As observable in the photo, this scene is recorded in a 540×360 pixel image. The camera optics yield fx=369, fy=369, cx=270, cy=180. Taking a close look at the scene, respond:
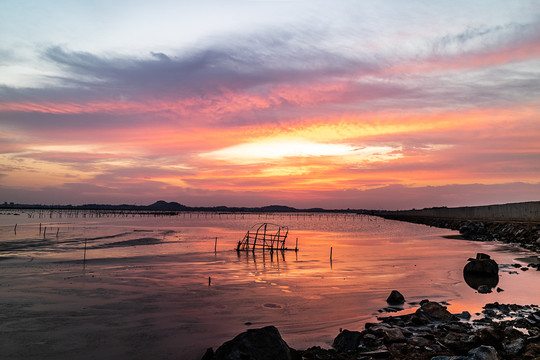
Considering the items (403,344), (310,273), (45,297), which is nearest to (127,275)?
(45,297)

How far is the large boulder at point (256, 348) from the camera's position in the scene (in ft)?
27.0

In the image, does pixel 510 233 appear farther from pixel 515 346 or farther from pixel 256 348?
pixel 256 348

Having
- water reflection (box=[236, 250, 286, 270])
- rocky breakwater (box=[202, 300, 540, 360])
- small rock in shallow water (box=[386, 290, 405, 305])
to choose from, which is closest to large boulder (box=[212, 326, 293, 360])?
rocky breakwater (box=[202, 300, 540, 360])

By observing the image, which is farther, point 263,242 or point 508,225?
point 508,225

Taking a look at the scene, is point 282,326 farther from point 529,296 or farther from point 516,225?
point 516,225

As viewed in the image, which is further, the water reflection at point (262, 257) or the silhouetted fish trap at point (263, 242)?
the silhouetted fish trap at point (263, 242)

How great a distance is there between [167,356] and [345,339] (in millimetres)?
4968

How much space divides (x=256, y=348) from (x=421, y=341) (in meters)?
4.52

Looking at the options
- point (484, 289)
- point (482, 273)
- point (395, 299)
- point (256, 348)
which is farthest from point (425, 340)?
point (482, 273)

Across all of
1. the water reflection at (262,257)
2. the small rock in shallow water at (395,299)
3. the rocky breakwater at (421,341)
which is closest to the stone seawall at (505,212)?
the water reflection at (262,257)

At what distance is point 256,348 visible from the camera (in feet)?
27.2

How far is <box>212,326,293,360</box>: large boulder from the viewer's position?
822 centimetres

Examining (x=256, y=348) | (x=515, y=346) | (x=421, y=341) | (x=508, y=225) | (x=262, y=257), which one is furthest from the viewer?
(x=508, y=225)

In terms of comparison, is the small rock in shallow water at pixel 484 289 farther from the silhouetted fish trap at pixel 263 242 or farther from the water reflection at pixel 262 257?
the silhouetted fish trap at pixel 263 242
